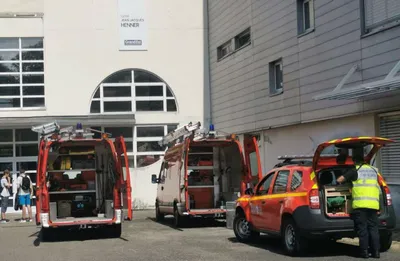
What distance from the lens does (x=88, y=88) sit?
24484 millimetres

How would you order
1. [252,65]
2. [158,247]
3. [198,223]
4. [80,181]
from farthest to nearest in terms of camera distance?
[252,65] < [198,223] < [80,181] < [158,247]

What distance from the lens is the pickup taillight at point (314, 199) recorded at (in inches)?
384

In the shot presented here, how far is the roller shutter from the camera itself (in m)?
13.3

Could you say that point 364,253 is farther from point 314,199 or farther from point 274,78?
point 274,78

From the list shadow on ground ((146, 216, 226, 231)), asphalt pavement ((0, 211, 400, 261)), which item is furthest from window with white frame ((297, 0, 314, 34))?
asphalt pavement ((0, 211, 400, 261))

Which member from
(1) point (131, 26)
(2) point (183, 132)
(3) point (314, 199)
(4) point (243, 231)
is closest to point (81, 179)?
(2) point (183, 132)

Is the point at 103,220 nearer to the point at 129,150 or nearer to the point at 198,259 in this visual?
the point at 198,259

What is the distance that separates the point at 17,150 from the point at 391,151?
16.5 m

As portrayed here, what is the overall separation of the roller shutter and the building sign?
13.7 meters

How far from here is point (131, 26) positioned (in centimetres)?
2488

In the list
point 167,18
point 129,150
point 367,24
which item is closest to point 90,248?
point 367,24

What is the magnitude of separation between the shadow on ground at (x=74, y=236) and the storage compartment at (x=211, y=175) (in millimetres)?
2917

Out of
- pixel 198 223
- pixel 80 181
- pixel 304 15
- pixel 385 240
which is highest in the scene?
pixel 304 15

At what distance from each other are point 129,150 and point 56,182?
9.57 meters
